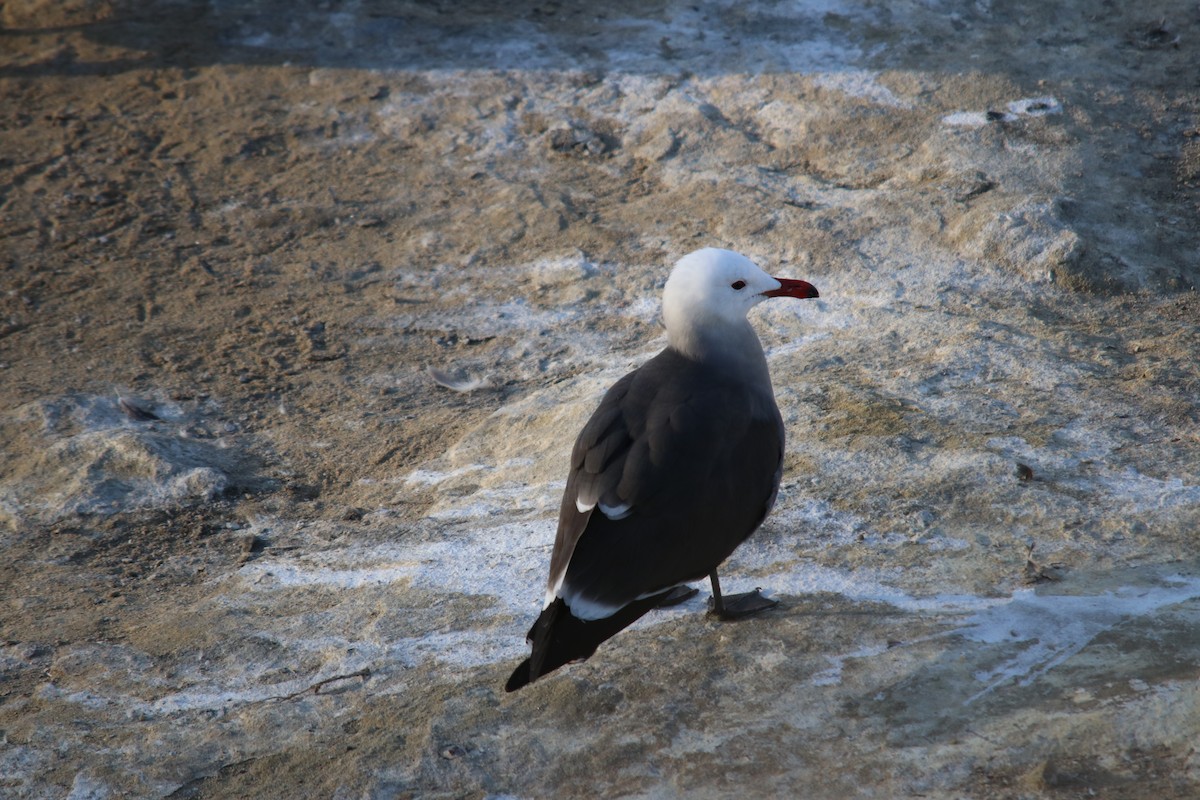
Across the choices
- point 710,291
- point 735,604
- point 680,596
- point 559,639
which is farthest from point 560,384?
point 559,639

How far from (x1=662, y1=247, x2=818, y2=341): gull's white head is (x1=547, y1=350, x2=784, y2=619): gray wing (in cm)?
28

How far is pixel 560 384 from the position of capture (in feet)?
18.5

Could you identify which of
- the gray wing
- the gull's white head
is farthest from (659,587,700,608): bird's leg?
the gull's white head

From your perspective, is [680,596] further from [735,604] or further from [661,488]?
[661,488]

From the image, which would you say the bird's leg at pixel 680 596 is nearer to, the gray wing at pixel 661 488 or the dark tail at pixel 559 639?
the gray wing at pixel 661 488

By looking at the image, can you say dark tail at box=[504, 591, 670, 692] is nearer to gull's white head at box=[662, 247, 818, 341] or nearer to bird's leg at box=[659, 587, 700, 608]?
bird's leg at box=[659, 587, 700, 608]

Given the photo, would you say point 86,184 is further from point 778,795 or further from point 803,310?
point 778,795

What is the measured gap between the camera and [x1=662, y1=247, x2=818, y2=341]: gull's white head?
13.3ft

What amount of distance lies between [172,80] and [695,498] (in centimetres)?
695

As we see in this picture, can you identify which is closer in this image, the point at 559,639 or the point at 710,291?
the point at 559,639

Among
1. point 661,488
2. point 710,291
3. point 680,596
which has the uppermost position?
point 710,291

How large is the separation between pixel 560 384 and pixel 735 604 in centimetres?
210

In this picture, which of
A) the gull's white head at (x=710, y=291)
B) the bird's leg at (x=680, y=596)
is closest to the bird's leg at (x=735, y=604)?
the bird's leg at (x=680, y=596)

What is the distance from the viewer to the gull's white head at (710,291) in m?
4.05
